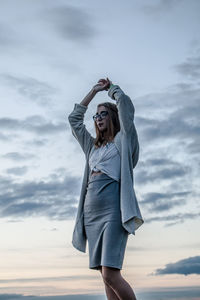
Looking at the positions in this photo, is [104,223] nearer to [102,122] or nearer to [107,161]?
[107,161]

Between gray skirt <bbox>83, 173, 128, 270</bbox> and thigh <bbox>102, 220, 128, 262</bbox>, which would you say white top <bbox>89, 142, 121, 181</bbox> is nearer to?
gray skirt <bbox>83, 173, 128, 270</bbox>

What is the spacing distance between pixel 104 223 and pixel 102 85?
5.27 feet

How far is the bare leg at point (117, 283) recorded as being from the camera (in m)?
5.09

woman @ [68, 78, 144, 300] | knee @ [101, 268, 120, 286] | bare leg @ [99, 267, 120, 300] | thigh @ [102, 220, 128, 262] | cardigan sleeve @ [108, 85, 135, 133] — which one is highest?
cardigan sleeve @ [108, 85, 135, 133]

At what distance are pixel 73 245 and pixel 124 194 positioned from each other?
0.91 metres

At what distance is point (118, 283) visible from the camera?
16.9 feet

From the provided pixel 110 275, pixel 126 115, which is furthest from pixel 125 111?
pixel 110 275

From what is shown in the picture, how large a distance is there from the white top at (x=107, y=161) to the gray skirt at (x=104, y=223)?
0.06 metres

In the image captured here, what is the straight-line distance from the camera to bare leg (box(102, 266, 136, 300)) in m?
5.09

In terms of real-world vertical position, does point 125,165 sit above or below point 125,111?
below

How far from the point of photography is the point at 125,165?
5.54 m

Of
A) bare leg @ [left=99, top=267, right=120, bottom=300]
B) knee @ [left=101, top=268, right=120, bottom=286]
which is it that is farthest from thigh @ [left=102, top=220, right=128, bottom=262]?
bare leg @ [left=99, top=267, right=120, bottom=300]

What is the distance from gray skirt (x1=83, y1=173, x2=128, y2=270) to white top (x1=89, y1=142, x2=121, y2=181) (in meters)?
0.06

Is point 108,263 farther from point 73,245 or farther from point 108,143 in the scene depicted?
point 108,143
